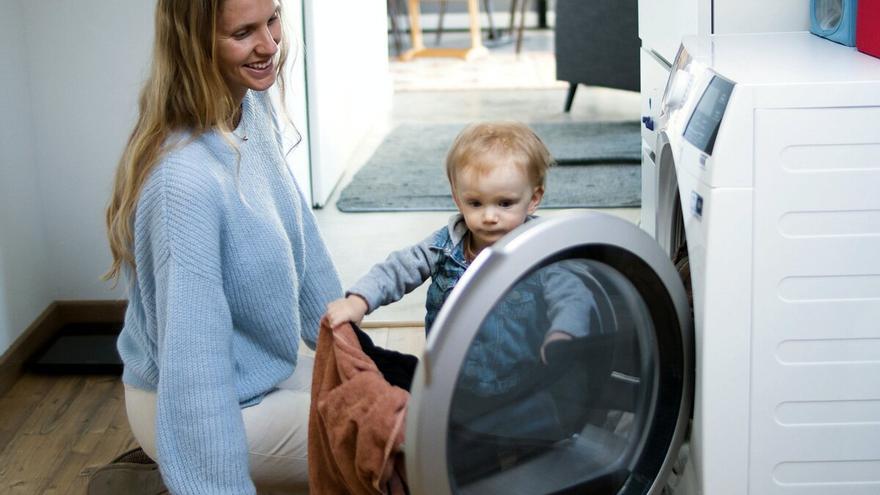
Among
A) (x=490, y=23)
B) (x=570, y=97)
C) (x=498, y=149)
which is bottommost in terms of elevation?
(x=570, y=97)

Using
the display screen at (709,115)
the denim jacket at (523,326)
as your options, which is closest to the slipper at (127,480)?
the denim jacket at (523,326)

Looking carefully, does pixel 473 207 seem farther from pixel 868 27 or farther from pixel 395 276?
pixel 868 27

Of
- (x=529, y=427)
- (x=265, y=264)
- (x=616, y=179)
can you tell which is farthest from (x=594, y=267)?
(x=616, y=179)

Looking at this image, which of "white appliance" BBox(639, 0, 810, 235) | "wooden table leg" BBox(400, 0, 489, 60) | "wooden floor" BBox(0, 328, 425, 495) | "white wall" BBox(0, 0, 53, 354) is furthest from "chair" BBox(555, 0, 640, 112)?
"white wall" BBox(0, 0, 53, 354)

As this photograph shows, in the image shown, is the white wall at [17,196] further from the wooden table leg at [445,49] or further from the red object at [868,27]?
the wooden table leg at [445,49]

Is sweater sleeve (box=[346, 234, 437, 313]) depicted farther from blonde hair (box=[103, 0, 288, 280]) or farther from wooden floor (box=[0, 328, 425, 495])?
wooden floor (box=[0, 328, 425, 495])

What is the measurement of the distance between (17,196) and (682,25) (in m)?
1.48

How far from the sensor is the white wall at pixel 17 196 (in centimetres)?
258

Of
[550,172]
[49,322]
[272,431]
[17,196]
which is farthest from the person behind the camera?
[550,172]

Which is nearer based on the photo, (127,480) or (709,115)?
(709,115)

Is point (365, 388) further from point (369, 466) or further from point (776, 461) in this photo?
point (776, 461)

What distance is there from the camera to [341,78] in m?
4.23

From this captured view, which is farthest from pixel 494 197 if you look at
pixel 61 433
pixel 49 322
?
pixel 49 322

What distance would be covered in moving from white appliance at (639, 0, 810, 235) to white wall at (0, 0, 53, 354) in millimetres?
1371
